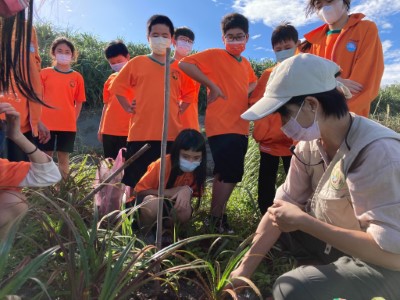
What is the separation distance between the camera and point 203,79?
2.67 metres

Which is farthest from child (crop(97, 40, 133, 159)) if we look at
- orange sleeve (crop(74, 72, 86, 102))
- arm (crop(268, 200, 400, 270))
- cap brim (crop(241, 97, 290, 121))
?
arm (crop(268, 200, 400, 270))

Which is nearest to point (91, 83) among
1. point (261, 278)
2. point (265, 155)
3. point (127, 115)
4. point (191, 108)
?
point (127, 115)

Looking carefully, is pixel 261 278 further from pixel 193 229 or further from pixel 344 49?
pixel 344 49

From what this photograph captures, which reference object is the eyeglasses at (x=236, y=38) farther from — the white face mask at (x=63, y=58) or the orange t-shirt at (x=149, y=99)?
the white face mask at (x=63, y=58)

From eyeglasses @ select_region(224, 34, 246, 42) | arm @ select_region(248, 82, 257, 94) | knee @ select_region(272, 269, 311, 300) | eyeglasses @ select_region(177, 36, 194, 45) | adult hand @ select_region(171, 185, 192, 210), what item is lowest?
knee @ select_region(272, 269, 311, 300)

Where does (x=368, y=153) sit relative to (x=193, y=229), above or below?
above

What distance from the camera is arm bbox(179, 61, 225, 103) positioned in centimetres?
265

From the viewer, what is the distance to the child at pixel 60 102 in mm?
3670

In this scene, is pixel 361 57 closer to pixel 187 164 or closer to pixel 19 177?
pixel 187 164

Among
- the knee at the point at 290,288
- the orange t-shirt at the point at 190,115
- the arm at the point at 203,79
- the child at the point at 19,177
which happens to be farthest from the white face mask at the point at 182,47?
the knee at the point at 290,288

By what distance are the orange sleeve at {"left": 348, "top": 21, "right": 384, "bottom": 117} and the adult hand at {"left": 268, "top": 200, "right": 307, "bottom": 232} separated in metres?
0.99

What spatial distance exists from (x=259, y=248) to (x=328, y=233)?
1.34ft

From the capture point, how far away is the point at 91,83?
9.27 meters

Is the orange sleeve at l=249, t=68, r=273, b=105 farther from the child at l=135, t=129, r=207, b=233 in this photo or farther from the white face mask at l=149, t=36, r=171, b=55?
the white face mask at l=149, t=36, r=171, b=55
